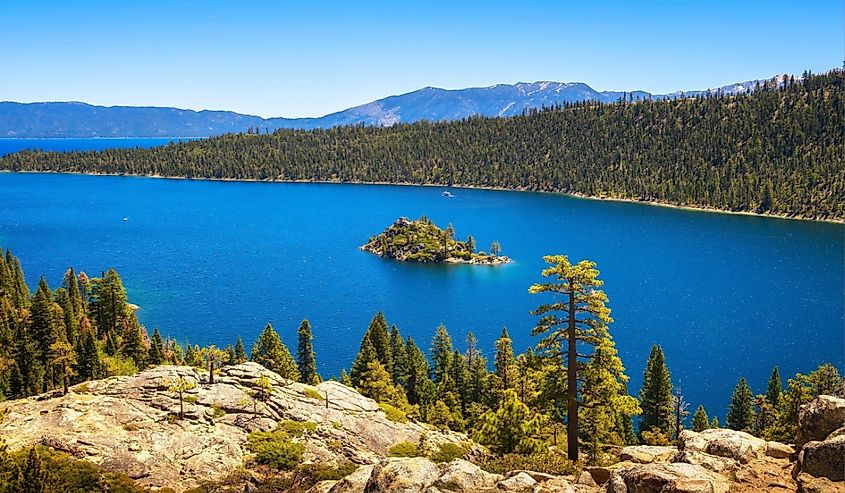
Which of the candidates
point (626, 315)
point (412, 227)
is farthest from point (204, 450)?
point (412, 227)

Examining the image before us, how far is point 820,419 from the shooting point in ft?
73.8

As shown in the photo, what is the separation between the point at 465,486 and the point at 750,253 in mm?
171080

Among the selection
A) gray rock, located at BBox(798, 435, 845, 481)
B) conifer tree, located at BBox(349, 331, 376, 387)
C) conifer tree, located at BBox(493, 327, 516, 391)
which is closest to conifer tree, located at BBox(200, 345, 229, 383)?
conifer tree, located at BBox(349, 331, 376, 387)

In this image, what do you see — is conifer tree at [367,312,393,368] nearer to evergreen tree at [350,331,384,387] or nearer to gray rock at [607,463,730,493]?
evergreen tree at [350,331,384,387]

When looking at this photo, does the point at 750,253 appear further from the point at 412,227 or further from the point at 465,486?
the point at 465,486

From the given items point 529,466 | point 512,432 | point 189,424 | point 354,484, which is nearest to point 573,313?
point 529,466

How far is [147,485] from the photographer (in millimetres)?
31250

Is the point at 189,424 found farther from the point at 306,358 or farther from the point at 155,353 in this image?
the point at 306,358

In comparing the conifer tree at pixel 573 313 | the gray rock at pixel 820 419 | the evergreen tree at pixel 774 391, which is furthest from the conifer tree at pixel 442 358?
the gray rock at pixel 820 419

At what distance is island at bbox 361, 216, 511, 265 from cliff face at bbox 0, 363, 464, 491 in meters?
123

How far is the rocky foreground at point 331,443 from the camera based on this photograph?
68.3ft

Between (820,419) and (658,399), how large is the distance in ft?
169

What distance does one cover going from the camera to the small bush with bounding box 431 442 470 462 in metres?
35.9

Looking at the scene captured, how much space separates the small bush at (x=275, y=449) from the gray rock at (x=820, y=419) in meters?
24.7
